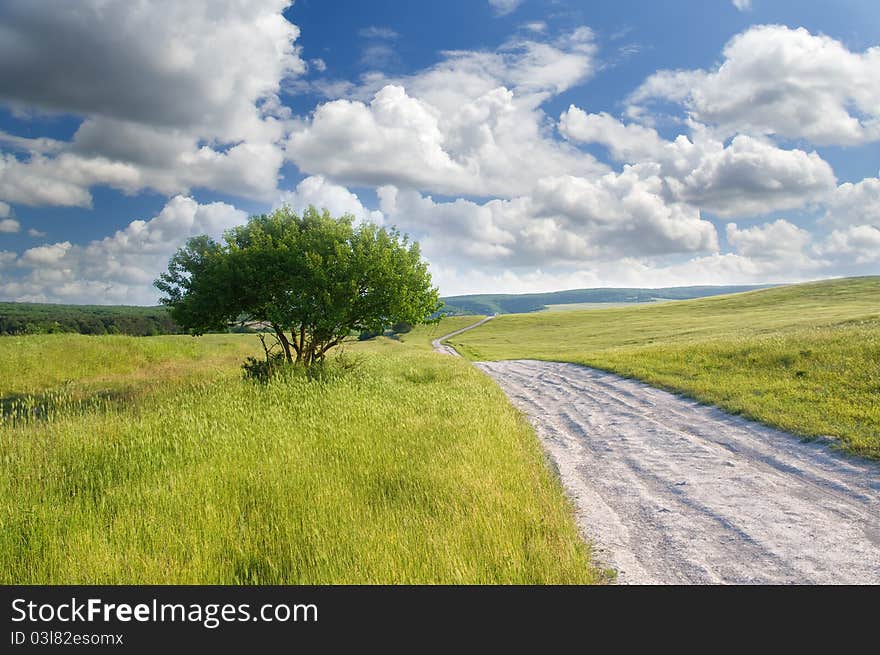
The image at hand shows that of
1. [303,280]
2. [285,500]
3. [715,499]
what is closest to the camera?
[285,500]

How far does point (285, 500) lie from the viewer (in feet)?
21.4

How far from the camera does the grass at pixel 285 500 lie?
501 centimetres

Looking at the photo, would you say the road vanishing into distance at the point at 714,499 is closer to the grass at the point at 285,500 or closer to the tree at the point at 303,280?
the grass at the point at 285,500

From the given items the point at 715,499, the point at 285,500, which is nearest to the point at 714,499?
the point at 715,499

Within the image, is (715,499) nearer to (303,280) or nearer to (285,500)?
(285,500)

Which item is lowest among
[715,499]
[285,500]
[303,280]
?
[715,499]

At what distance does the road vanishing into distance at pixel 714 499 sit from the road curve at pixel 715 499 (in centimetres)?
2

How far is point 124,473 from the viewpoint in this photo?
312 inches

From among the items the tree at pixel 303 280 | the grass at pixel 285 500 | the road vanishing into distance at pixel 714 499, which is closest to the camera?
the grass at pixel 285 500

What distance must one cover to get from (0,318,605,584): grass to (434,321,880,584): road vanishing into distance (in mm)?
695

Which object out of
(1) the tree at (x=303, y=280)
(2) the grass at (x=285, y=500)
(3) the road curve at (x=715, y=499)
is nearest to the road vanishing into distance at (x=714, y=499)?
(3) the road curve at (x=715, y=499)

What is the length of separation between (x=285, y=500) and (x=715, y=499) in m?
6.38

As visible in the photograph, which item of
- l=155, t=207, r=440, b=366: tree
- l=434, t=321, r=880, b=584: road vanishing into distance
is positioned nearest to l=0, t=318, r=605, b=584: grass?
l=434, t=321, r=880, b=584: road vanishing into distance
